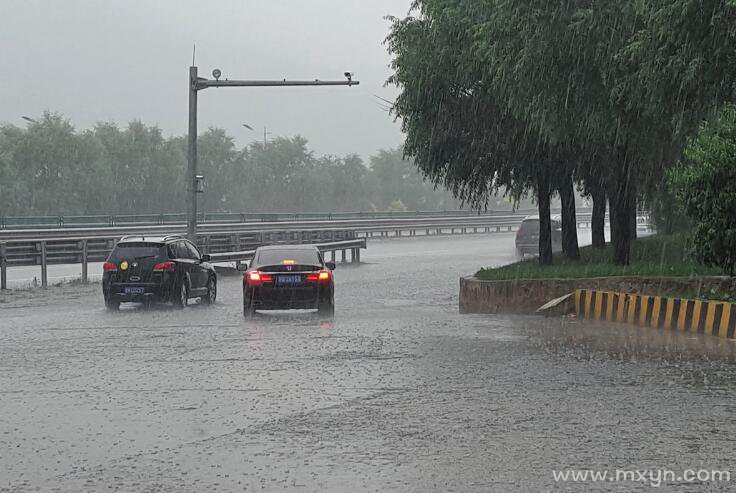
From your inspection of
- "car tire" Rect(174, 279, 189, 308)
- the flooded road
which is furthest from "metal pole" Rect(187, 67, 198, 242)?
the flooded road

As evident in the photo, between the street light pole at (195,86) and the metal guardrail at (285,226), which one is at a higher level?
the street light pole at (195,86)

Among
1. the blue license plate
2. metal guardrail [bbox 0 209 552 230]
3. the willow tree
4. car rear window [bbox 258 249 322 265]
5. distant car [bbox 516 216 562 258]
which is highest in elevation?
the willow tree

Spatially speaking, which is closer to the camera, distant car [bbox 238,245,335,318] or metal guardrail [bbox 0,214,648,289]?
distant car [bbox 238,245,335,318]

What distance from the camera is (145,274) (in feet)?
77.0

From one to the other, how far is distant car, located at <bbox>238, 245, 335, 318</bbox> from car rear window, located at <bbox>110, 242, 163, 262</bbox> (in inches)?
122

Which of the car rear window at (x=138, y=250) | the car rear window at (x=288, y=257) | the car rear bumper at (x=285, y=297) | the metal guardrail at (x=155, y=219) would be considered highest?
the car rear window at (x=288, y=257)

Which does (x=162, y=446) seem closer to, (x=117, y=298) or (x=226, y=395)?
(x=226, y=395)

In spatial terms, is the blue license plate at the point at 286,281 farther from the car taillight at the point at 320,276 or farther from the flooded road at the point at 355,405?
the flooded road at the point at 355,405

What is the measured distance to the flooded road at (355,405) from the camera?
7570 mm

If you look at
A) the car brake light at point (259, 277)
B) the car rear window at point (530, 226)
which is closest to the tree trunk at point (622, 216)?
the car brake light at point (259, 277)

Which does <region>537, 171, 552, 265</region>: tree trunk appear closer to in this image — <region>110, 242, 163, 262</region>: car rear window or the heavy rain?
the heavy rain

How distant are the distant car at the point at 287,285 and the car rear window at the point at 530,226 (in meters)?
28.1

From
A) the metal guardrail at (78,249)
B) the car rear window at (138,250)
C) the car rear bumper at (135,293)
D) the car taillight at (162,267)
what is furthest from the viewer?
the metal guardrail at (78,249)

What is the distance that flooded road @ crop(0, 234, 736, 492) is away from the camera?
7.57 m
